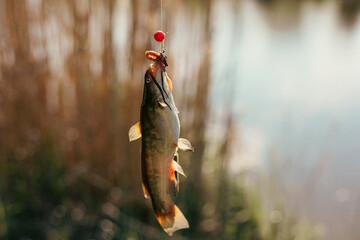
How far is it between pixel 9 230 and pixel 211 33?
1765 mm

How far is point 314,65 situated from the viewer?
5.73m

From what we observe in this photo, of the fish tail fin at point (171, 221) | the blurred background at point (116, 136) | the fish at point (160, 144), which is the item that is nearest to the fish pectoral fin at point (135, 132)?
the fish at point (160, 144)

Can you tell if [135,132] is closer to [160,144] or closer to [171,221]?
[160,144]

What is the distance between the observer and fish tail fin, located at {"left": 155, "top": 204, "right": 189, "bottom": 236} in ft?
2.18

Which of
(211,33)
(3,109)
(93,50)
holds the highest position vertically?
(211,33)

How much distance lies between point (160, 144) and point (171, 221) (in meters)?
0.14

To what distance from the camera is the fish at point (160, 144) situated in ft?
2.24

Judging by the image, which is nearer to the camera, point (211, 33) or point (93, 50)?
point (211, 33)

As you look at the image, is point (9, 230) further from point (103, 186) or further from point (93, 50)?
point (93, 50)

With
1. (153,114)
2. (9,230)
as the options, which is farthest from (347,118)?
(153,114)

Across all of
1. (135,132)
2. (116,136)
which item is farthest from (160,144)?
(116,136)

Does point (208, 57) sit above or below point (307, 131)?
above

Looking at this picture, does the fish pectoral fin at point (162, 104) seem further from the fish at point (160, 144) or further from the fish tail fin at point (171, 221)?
the fish tail fin at point (171, 221)

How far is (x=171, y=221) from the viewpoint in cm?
68
